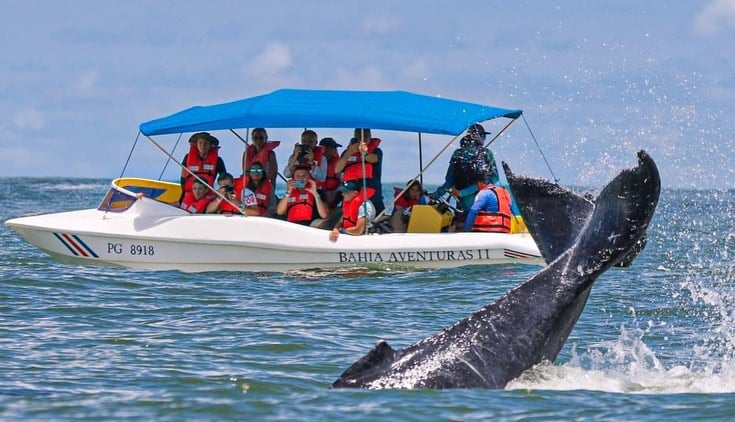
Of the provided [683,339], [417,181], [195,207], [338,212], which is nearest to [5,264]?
[195,207]

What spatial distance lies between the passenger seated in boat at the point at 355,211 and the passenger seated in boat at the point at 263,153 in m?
1.46

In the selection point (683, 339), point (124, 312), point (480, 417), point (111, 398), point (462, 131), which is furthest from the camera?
point (462, 131)

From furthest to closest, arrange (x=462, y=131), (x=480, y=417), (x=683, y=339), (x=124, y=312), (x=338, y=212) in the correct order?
(x=338, y=212), (x=462, y=131), (x=124, y=312), (x=683, y=339), (x=480, y=417)

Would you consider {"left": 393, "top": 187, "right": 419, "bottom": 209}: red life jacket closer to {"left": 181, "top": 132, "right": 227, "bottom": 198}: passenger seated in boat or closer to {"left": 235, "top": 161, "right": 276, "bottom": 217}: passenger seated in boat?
{"left": 235, "top": 161, "right": 276, "bottom": 217}: passenger seated in boat

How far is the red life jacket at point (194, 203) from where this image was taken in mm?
19125

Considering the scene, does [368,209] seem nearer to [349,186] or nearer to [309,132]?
[349,186]

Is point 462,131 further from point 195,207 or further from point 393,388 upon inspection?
point 393,388

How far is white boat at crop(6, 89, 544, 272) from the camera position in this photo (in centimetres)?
1783

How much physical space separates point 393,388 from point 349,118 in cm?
1030

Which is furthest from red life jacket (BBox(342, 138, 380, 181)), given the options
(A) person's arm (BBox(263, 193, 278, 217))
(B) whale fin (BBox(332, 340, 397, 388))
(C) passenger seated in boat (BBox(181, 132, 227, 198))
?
(B) whale fin (BBox(332, 340, 397, 388))

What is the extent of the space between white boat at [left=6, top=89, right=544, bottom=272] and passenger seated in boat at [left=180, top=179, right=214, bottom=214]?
1.57 ft

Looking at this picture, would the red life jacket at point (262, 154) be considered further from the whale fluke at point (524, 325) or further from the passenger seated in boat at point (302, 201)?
the whale fluke at point (524, 325)

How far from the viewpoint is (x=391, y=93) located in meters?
19.6

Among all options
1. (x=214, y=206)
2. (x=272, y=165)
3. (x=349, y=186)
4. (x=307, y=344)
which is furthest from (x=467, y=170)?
(x=307, y=344)
